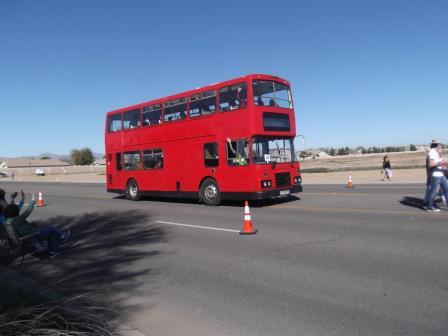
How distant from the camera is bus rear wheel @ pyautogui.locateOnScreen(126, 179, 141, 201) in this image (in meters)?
19.6

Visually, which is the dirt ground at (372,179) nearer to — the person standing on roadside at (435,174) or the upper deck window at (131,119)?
the upper deck window at (131,119)

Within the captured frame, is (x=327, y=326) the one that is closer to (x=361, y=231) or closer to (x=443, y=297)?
(x=443, y=297)

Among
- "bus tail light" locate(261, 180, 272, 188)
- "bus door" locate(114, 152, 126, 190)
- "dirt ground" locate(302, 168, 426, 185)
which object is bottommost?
"dirt ground" locate(302, 168, 426, 185)

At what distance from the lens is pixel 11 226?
Result: 8.34 meters

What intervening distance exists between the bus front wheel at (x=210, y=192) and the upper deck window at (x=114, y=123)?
6314mm

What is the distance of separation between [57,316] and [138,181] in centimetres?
1545

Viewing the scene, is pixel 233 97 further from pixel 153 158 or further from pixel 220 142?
pixel 153 158

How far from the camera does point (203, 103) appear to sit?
15766 mm

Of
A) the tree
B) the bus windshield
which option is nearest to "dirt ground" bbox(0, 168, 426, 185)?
the bus windshield

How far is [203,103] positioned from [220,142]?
165 cm

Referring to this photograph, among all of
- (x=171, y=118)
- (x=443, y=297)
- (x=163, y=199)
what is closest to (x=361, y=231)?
(x=443, y=297)

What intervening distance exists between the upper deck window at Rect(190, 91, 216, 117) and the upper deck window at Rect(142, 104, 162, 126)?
6.82 ft

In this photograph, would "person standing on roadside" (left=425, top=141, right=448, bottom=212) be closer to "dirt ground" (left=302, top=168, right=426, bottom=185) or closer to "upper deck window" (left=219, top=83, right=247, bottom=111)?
"upper deck window" (left=219, top=83, right=247, bottom=111)

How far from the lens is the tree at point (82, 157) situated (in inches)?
5699
